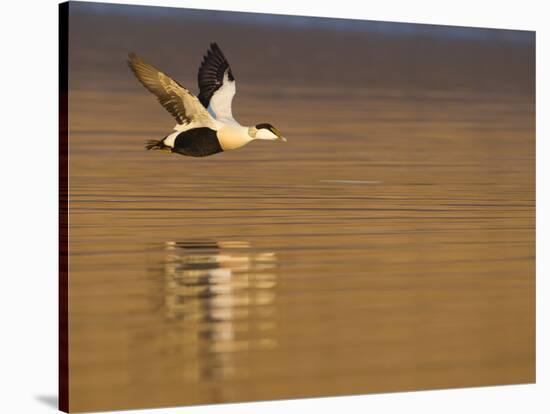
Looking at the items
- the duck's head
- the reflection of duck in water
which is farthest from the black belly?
the reflection of duck in water

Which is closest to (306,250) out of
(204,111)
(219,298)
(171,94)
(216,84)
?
(219,298)

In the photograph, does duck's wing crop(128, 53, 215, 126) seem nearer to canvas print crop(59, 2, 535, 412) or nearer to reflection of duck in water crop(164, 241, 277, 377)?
canvas print crop(59, 2, 535, 412)

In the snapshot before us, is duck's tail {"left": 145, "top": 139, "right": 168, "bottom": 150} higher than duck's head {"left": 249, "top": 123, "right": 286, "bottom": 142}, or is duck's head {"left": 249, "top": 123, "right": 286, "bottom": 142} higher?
duck's head {"left": 249, "top": 123, "right": 286, "bottom": 142}

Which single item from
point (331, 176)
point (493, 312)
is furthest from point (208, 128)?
point (493, 312)

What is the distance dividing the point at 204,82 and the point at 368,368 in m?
2.14

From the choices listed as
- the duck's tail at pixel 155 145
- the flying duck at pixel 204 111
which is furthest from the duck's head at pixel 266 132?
the duck's tail at pixel 155 145

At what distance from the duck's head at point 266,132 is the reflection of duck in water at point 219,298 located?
2.23 ft

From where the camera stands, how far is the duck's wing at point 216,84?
29.0ft

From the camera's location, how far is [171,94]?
344 inches

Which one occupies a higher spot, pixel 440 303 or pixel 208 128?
pixel 208 128

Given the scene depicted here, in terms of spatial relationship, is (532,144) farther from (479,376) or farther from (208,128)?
(208,128)

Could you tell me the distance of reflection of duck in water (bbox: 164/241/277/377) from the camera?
8758 millimetres

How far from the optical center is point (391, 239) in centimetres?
941

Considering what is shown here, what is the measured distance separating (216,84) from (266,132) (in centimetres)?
44
